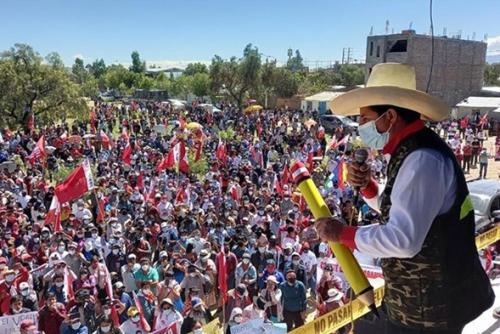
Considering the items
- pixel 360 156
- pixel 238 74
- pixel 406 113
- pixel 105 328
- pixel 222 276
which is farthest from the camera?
pixel 238 74

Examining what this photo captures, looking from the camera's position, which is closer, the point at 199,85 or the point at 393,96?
the point at 393,96

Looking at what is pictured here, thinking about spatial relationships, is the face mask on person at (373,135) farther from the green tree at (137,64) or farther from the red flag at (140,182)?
the green tree at (137,64)

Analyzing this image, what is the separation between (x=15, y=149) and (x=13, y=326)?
15.9 metres

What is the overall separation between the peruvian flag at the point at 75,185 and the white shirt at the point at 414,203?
386 inches

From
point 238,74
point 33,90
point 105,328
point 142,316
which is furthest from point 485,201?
point 238,74

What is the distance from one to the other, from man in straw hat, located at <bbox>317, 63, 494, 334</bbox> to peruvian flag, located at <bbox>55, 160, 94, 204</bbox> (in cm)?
960

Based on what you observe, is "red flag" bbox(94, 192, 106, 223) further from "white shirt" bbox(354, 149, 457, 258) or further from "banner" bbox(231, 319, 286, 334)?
"white shirt" bbox(354, 149, 457, 258)

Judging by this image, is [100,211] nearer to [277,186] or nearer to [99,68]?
[277,186]

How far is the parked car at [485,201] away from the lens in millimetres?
9008

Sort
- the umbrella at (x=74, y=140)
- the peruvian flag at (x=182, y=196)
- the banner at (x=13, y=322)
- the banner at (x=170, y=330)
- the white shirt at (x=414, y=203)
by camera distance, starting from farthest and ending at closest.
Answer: the umbrella at (x=74, y=140), the peruvian flag at (x=182, y=196), the banner at (x=13, y=322), the banner at (x=170, y=330), the white shirt at (x=414, y=203)

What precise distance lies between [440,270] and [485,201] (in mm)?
9092

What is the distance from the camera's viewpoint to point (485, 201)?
32.9 ft

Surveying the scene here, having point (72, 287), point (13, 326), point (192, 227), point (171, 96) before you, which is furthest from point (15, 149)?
point (171, 96)

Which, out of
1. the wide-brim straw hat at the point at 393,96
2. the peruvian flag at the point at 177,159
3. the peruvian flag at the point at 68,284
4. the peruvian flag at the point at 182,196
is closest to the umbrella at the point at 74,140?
the peruvian flag at the point at 177,159
